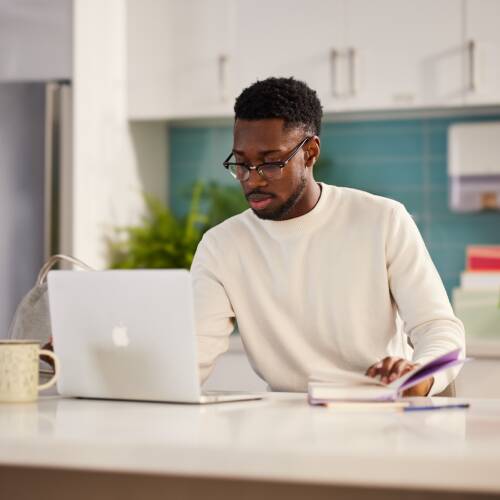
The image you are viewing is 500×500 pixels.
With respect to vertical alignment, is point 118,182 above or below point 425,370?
above

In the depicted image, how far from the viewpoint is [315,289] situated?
6.89ft

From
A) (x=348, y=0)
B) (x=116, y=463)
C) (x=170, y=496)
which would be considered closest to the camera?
(x=116, y=463)

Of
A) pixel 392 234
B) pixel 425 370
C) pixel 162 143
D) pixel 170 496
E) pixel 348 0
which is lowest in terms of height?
pixel 170 496

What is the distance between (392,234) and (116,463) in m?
1.05

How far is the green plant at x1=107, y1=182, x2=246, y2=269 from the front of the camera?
380 centimetres

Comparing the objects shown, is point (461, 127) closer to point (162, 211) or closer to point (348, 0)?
point (348, 0)

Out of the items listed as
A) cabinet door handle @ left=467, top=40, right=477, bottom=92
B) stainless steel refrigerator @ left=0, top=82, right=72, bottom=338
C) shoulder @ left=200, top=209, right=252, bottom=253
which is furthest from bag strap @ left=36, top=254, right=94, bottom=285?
cabinet door handle @ left=467, top=40, right=477, bottom=92

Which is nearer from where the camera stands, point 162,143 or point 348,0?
point 348,0

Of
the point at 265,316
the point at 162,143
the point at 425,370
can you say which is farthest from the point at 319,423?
the point at 162,143

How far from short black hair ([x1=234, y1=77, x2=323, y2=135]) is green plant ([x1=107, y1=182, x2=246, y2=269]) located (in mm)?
1682

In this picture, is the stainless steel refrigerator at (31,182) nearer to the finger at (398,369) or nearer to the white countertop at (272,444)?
the white countertop at (272,444)

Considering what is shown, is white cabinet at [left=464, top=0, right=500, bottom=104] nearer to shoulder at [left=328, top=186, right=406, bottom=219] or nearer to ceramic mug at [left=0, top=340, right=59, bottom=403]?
shoulder at [left=328, top=186, right=406, bottom=219]

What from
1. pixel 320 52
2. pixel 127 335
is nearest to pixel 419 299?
pixel 127 335

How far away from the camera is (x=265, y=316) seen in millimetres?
2115
